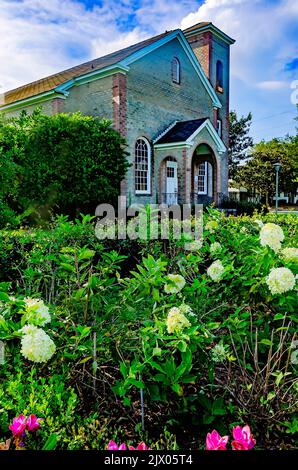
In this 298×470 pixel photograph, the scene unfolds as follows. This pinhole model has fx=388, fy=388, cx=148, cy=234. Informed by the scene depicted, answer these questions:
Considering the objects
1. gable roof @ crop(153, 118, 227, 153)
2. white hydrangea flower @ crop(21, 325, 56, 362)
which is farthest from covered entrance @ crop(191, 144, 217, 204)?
white hydrangea flower @ crop(21, 325, 56, 362)

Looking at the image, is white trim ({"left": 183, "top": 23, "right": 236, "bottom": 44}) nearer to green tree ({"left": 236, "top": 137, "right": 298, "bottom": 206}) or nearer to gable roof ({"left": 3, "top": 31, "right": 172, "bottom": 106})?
gable roof ({"left": 3, "top": 31, "right": 172, "bottom": 106})

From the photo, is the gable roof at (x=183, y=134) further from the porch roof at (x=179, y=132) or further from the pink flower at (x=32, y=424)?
the pink flower at (x=32, y=424)

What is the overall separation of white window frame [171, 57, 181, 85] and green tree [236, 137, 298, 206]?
2795cm

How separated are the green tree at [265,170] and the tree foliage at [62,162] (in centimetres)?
3508

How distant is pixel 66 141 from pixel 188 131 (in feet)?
25.4

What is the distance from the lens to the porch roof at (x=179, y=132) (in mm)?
18722

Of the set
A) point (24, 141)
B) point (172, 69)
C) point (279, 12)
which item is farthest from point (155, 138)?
point (279, 12)

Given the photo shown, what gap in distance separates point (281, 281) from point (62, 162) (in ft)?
38.2

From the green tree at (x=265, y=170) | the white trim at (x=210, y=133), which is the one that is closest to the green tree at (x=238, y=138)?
the green tree at (x=265, y=170)

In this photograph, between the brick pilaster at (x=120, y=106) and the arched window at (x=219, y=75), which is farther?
the arched window at (x=219, y=75)

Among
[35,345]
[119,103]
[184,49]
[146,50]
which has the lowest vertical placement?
[35,345]

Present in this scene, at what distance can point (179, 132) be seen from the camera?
63.3 feet

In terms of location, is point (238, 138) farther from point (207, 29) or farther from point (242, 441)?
point (242, 441)

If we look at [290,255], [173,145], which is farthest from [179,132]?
[290,255]
